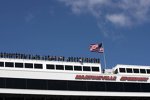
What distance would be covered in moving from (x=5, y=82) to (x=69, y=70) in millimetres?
15927

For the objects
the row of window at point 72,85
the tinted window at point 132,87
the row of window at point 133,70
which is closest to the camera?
the row of window at point 72,85

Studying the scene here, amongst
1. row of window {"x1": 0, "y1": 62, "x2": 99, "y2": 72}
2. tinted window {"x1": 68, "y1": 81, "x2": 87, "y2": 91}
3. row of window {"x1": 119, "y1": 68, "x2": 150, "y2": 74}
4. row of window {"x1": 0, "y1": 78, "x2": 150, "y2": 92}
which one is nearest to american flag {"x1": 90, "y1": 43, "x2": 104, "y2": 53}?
row of window {"x1": 0, "y1": 62, "x2": 99, "y2": 72}

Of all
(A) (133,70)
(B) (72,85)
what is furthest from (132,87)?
(B) (72,85)

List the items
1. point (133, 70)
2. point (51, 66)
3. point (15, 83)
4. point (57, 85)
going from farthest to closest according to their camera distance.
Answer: point (133, 70) < point (51, 66) < point (57, 85) < point (15, 83)

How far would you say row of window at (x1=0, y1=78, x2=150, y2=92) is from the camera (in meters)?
79.9

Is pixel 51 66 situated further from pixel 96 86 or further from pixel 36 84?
pixel 96 86

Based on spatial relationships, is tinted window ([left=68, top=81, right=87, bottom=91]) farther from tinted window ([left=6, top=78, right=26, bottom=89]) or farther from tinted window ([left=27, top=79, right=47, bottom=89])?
tinted window ([left=6, top=78, right=26, bottom=89])

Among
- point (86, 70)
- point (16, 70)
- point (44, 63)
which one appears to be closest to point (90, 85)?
point (86, 70)

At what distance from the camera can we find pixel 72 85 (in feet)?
279

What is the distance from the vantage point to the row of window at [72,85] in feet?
262

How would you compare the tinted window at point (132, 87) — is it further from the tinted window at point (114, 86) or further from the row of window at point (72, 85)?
the tinted window at point (114, 86)

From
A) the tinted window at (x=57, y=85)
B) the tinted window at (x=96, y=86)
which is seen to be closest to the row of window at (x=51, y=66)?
the tinted window at (x=96, y=86)

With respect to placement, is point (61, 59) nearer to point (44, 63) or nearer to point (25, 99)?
point (44, 63)

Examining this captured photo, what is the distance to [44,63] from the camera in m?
87.4
